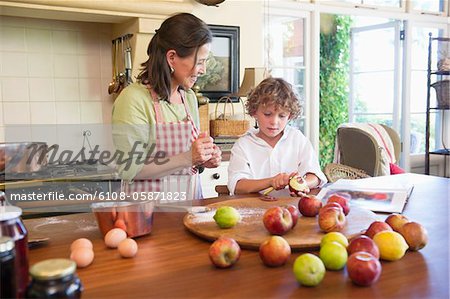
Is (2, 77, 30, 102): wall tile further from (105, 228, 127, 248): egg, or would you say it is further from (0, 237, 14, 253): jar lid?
(0, 237, 14, 253): jar lid

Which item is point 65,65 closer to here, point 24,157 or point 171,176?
point 24,157

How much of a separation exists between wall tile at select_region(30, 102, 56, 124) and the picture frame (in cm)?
108

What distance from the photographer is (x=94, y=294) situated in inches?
33.2

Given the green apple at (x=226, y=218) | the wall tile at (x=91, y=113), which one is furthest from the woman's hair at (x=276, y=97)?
the wall tile at (x=91, y=113)

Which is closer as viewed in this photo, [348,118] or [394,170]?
[394,170]

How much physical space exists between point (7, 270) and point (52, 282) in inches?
3.4

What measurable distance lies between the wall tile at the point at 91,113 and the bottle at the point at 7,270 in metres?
2.80

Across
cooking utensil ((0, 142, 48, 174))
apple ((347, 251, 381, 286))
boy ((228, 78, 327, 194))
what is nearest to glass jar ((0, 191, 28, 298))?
apple ((347, 251, 381, 286))

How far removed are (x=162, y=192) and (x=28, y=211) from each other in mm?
748

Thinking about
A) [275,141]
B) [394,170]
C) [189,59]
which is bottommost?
[394,170]

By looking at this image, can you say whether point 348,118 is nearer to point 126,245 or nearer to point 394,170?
point 394,170

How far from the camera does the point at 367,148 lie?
3.53 meters

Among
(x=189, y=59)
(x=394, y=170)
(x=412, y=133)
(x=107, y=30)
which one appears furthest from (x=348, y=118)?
(x=189, y=59)

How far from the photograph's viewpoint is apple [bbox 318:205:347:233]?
44.8 inches
